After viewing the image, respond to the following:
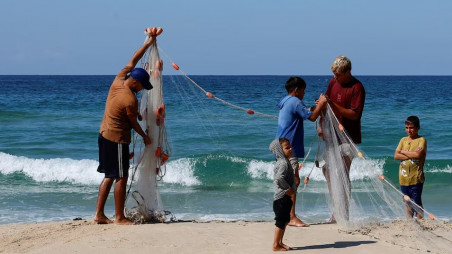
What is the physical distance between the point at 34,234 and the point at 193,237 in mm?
1683

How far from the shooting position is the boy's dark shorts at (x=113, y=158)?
259 inches

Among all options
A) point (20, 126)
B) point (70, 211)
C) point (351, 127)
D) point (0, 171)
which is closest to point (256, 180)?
point (70, 211)

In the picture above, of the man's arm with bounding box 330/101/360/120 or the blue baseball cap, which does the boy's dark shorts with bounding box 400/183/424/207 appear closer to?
the man's arm with bounding box 330/101/360/120

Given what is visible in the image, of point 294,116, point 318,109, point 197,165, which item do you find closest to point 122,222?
point 294,116

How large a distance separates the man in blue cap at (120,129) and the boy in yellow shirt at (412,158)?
287 cm

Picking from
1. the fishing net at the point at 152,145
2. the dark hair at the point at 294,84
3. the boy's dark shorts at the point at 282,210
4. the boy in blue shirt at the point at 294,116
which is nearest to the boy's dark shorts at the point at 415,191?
the boy in blue shirt at the point at 294,116

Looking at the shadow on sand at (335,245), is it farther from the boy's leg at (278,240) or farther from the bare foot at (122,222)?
the bare foot at (122,222)

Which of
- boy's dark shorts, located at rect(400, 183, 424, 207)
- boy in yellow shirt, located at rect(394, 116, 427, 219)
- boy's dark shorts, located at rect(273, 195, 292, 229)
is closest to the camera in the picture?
boy's dark shorts, located at rect(273, 195, 292, 229)

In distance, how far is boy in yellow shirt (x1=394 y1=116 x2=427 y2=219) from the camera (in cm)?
694

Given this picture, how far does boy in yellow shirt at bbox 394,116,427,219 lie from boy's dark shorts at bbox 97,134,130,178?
9.87ft

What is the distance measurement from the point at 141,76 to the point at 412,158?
10.1 ft

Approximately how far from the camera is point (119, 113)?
Answer: 21.4 feet

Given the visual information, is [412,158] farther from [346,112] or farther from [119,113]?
[119,113]

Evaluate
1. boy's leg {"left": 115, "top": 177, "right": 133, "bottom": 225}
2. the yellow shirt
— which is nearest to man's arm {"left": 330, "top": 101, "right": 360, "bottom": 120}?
the yellow shirt
